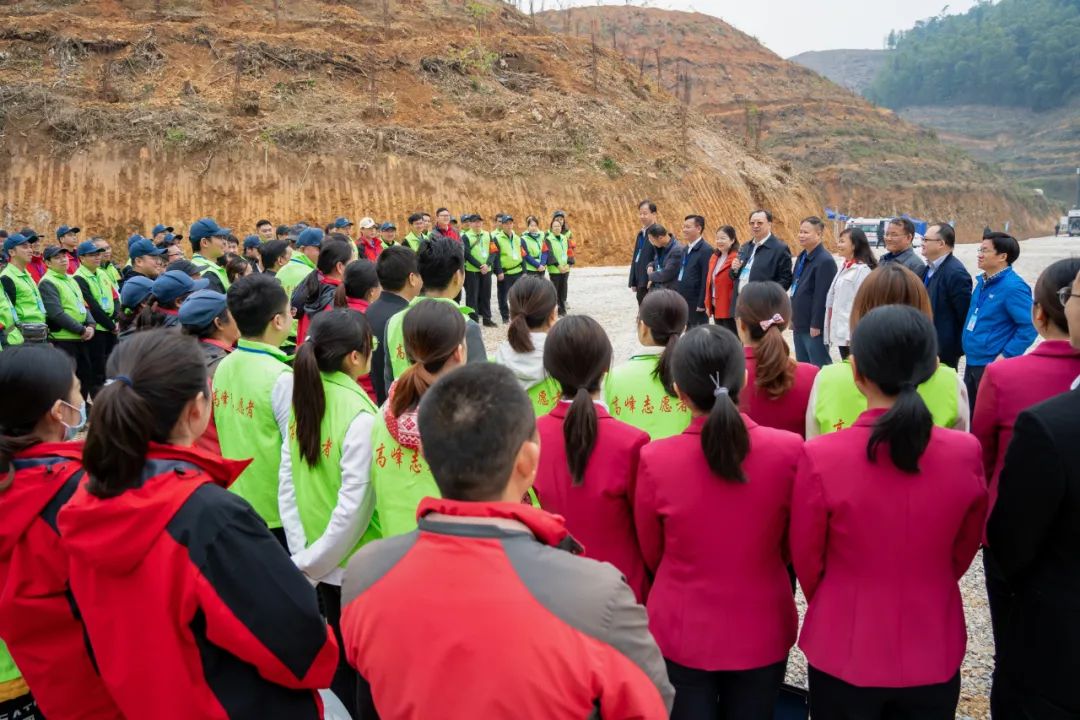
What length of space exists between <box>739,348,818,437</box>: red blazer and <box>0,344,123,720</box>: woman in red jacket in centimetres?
293

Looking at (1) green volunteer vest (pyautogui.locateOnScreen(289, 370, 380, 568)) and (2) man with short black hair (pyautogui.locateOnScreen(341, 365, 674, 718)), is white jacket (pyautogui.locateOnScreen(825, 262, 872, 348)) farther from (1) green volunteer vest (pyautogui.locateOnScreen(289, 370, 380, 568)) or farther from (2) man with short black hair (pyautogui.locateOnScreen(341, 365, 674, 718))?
(2) man with short black hair (pyautogui.locateOnScreen(341, 365, 674, 718))

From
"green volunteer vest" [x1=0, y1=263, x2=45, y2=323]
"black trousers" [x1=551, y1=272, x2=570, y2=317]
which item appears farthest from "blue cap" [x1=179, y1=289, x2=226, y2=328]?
"black trousers" [x1=551, y1=272, x2=570, y2=317]

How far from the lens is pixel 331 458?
3172 millimetres

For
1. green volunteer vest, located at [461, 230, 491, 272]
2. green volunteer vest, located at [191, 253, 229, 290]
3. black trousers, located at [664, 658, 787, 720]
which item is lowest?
black trousers, located at [664, 658, 787, 720]

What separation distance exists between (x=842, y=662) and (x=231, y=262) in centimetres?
654

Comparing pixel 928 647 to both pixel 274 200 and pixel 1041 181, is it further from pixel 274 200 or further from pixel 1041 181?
pixel 1041 181

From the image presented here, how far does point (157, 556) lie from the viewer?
1866 mm

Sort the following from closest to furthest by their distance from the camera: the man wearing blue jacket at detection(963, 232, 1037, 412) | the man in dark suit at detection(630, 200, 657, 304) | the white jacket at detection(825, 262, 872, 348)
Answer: the man wearing blue jacket at detection(963, 232, 1037, 412)
the white jacket at detection(825, 262, 872, 348)
the man in dark suit at detection(630, 200, 657, 304)

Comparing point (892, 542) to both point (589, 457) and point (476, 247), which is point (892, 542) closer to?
point (589, 457)

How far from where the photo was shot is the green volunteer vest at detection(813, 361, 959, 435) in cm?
346

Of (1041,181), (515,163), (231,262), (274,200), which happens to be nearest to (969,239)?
(1041,181)

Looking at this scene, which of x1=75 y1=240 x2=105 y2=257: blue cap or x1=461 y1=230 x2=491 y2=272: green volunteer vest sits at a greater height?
x1=75 y1=240 x2=105 y2=257: blue cap

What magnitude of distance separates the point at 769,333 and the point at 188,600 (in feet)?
9.54

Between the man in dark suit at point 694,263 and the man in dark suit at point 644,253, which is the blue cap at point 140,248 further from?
the man in dark suit at point 644,253
